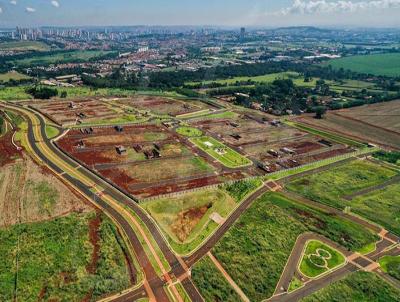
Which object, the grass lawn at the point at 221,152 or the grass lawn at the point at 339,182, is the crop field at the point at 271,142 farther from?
the grass lawn at the point at 339,182

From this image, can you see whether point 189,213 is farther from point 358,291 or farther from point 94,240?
point 358,291

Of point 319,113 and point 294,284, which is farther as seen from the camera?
point 319,113

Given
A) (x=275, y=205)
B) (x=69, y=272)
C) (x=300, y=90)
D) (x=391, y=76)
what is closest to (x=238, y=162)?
(x=275, y=205)

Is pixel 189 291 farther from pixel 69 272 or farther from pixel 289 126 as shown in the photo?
pixel 289 126

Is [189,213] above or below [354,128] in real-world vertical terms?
below

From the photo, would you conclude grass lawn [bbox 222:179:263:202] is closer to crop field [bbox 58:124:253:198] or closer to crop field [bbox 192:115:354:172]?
crop field [bbox 58:124:253:198]

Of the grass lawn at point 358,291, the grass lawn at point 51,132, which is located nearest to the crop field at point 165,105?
the grass lawn at point 51,132

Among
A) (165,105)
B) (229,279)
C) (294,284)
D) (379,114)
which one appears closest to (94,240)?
(229,279)
